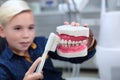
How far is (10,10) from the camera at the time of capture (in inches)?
34.4

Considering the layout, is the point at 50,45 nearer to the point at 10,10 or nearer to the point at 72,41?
the point at 72,41

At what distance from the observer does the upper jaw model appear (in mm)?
833

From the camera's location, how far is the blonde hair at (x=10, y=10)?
0.86 meters

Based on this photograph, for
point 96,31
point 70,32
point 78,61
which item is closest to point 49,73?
point 78,61

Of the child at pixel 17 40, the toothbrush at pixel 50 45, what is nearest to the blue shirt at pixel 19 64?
the child at pixel 17 40

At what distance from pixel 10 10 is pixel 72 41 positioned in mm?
242

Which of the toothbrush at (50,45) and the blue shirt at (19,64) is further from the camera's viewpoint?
the blue shirt at (19,64)

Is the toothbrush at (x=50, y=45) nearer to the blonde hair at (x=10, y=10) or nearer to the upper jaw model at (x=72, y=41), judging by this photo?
the upper jaw model at (x=72, y=41)

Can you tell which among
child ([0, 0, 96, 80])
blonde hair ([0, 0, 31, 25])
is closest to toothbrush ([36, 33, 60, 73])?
child ([0, 0, 96, 80])

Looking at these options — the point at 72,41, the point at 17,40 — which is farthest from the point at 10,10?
the point at 72,41

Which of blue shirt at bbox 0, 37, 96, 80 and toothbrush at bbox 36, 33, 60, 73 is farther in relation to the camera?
blue shirt at bbox 0, 37, 96, 80

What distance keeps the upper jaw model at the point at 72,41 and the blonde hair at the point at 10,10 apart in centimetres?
16

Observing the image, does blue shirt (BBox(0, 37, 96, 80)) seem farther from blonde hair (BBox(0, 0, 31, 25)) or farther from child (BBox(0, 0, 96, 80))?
blonde hair (BBox(0, 0, 31, 25))

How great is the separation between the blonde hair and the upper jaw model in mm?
157
